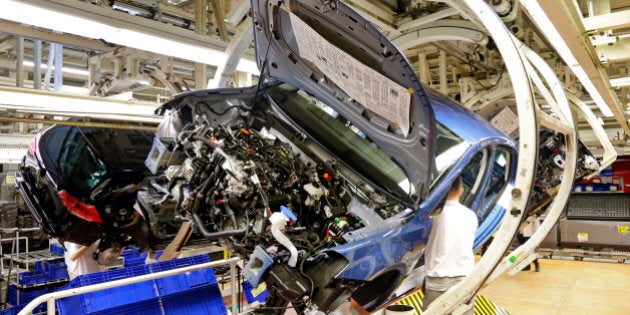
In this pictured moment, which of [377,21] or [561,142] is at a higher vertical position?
[377,21]

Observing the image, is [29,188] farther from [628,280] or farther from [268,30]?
[628,280]

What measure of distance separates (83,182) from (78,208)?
208 mm

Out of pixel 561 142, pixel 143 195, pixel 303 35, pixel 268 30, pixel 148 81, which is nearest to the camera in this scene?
pixel 303 35

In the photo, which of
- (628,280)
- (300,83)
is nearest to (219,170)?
(300,83)

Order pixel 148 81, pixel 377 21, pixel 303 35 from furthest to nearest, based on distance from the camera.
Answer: pixel 148 81, pixel 377 21, pixel 303 35

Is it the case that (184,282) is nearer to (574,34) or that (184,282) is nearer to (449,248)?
(449,248)

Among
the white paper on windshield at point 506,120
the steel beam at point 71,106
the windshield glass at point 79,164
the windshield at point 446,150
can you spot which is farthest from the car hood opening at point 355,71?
the white paper on windshield at point 506,120

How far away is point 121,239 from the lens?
159 inches

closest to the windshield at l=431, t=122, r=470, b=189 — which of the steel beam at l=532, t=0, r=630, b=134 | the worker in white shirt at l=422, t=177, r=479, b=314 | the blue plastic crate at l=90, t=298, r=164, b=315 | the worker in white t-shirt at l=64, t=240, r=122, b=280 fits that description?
the worker in white shirt at l=422, t=177, r=479, b=314

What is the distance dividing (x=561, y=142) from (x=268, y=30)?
16.3ft

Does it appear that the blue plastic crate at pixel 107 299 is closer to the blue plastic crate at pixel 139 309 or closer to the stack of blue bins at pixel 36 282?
the blue plastic crate at pixel 139 309

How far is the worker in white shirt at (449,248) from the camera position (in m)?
3.22

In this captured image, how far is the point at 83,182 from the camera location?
370 cm

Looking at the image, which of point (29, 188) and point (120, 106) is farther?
point (120, 106)
